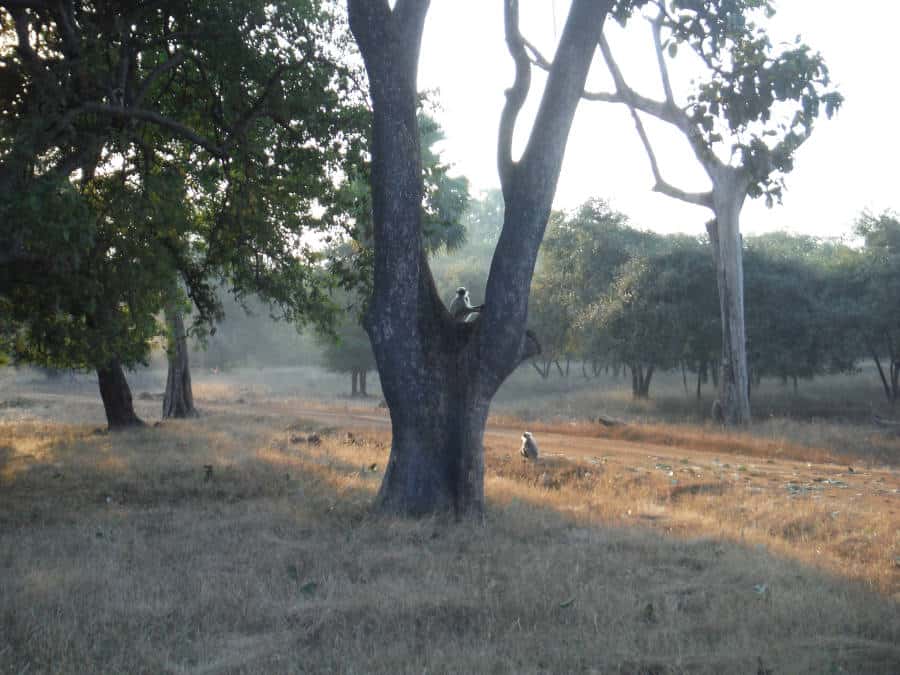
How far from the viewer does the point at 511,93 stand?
10.4m

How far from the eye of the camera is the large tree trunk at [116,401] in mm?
20516

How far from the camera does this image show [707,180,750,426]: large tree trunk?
2217cm

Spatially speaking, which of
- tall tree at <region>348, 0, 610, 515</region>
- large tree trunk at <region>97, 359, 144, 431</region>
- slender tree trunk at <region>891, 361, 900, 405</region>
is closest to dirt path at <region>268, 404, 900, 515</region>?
tall tree at <region>348, 0, 610, 515</region>

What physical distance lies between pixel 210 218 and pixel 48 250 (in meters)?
5.03

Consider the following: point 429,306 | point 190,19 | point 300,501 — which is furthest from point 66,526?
point 190,19

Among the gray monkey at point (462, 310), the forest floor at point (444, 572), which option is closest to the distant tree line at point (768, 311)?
the forest floor at point (444, 572)

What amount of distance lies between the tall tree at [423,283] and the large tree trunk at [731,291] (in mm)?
14128

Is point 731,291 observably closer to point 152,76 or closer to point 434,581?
point 152,76

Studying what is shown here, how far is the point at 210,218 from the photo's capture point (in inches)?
554

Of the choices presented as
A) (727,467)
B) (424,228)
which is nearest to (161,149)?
(424,228)

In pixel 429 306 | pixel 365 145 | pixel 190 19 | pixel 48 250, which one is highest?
pixel 190 19

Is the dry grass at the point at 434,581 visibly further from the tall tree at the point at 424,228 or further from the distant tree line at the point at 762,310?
the distant tree line at the point at 762,310

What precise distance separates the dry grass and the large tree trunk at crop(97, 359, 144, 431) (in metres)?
8.09

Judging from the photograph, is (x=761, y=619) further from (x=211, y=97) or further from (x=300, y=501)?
(x=211, y=97)
